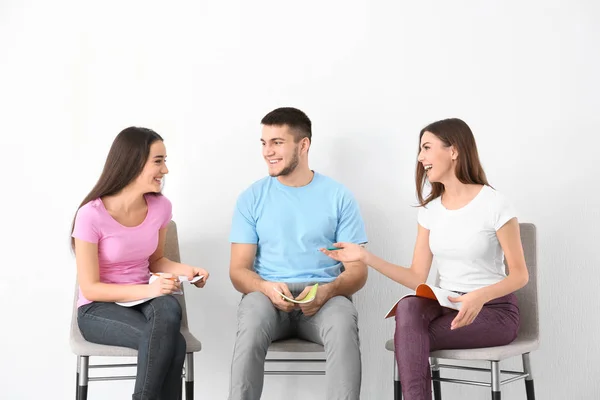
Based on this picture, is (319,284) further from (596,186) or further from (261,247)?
(596,186)

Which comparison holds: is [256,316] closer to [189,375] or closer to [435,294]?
[189,375]

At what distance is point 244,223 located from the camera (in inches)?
117

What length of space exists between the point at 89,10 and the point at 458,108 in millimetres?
1653

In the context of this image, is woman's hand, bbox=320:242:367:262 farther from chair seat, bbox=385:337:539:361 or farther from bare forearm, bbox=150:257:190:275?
bare forearm, bbox=150:257:190:275

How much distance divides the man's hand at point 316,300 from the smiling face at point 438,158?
56 cm

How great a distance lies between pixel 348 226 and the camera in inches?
117

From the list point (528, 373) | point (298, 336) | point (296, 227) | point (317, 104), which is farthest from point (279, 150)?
point (528, 373)

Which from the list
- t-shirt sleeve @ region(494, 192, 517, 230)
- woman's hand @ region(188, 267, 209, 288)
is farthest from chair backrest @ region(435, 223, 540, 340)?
woman's hand @ region(188, 267, 209, 288)

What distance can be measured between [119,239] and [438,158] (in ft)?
3.86

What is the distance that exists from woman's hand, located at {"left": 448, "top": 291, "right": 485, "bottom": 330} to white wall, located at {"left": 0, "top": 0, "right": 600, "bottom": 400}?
2.98 ft

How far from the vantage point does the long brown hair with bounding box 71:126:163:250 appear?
275 centimetres

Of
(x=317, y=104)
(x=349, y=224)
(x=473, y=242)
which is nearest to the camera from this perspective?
(x=473, y=242)

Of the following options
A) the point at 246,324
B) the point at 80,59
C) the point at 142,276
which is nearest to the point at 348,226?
the point at 246,324

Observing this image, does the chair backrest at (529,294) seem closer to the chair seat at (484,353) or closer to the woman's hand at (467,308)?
the chair seat at (484,353)
